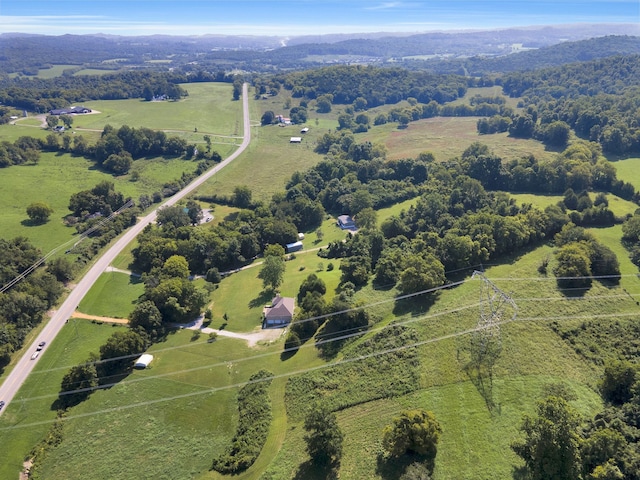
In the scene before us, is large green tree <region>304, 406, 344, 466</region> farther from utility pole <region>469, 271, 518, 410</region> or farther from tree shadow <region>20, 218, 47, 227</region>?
tree shadow <region>20, 218, 47, 227</region>

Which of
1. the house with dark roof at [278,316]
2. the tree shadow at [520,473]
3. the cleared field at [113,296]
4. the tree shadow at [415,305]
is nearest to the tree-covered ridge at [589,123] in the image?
the tree shadow at [415,305]

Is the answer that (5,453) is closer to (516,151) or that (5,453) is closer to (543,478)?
(543,478)

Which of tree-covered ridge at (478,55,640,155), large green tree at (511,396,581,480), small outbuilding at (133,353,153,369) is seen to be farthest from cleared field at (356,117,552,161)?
large green tree at (511,396,581,480)

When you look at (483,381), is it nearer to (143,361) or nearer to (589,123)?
(143,361)

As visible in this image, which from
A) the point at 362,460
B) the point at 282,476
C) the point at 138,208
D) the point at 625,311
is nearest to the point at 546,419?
the point at 362,460

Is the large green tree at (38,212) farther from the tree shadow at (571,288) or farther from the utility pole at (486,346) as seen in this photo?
the tree shadow at (571,288)

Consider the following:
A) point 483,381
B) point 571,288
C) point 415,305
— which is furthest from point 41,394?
point 571,288
